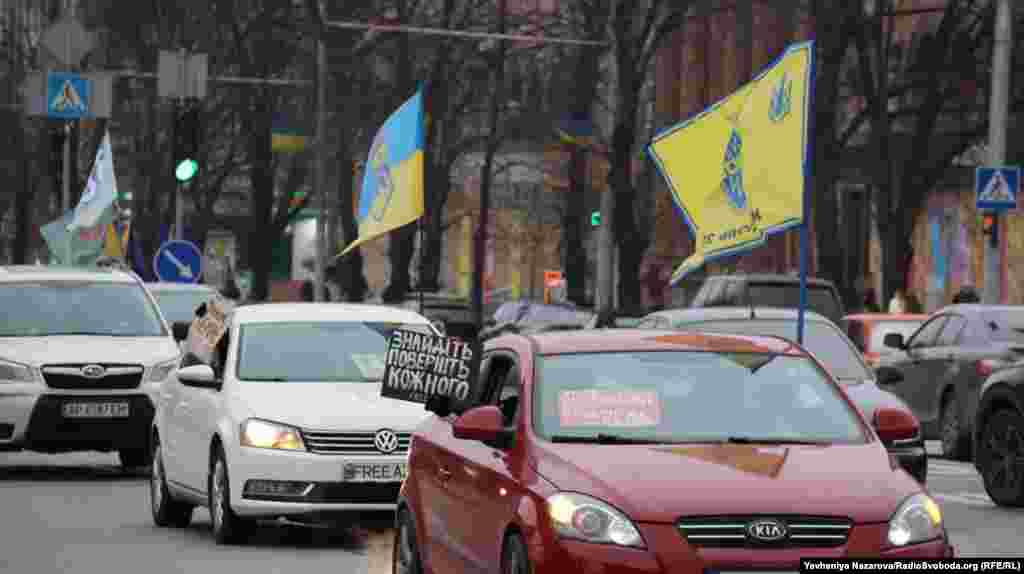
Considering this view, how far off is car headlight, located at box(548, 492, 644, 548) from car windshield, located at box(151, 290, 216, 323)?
21859mm

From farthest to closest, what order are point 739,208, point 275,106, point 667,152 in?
point 275,106 → point 667,152 → point 739,208

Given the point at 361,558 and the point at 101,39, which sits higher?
the point at 101,39

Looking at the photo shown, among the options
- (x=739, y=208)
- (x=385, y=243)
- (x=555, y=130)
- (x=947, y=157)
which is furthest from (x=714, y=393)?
(x=385, y=243)

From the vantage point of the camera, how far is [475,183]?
87.5 m

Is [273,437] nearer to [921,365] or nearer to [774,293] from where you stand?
[921,365]

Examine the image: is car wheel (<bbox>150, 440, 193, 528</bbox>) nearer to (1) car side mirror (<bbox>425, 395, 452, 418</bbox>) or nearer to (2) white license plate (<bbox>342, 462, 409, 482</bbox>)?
(2) white license plate (<bbox>342, 462, 409, 482</bbox>)

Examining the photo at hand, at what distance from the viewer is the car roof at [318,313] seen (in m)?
16.5

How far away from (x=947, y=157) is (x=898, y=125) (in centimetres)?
1728

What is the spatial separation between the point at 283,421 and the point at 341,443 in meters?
0.36

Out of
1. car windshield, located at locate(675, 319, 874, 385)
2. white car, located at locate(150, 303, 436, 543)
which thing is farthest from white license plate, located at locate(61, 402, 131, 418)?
car windshield, located at locate(675, 319, 874, 385)

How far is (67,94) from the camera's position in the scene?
43438mm

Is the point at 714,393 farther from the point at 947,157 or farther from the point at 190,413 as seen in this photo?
the point at 947,157

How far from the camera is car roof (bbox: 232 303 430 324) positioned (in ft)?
54.2

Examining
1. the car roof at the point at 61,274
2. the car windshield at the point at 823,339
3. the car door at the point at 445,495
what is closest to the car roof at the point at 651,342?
the car door at the point at 445,495
